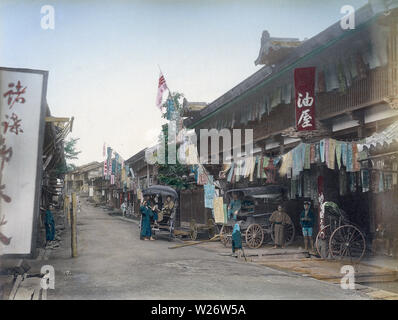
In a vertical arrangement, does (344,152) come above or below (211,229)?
above

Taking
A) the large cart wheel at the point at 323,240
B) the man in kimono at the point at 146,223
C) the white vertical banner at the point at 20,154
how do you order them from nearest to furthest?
the white vertical banner at the point at 20,154 < the large cart wheel at the point at 323,240 < the man in kimono at the point at 146,223

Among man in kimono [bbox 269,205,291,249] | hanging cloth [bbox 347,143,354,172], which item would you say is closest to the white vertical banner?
hanging cloth [bbox 347,143,354,172]

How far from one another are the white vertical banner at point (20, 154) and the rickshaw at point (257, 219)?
9.36m

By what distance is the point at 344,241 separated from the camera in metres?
11.6

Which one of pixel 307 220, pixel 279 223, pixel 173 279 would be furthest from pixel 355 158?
pixel 173 279

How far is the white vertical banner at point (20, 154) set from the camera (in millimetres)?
6961

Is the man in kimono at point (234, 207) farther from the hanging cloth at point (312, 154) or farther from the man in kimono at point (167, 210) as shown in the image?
the hanging cloth at point (312, 154)

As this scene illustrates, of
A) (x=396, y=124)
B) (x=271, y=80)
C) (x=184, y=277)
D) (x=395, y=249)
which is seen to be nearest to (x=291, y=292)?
(x=184, y=277)

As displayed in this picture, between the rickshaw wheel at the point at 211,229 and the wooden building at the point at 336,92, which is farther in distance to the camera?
the rickshaw wheel at the point at 211,229

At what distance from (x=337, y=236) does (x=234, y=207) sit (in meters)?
5.34

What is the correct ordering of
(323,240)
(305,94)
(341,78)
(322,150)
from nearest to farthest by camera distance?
(322,150) → (341,78) → (305,94) → (323,240)

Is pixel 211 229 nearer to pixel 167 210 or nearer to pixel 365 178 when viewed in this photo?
pixel 167 210

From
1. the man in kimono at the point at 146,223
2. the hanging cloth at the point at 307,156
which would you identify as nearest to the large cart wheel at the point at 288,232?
the hanging cloth at the point at 307,156

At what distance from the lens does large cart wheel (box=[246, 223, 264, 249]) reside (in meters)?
15.0
